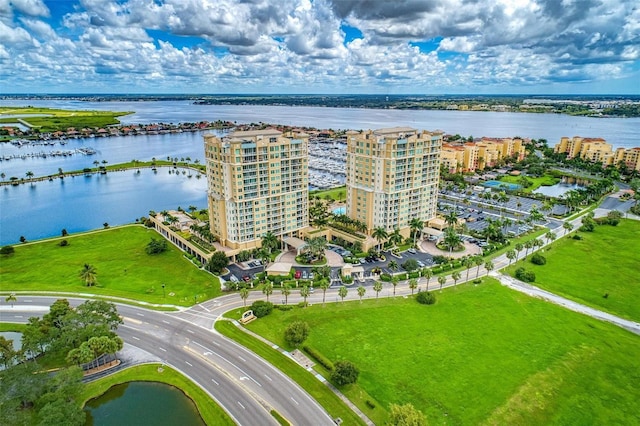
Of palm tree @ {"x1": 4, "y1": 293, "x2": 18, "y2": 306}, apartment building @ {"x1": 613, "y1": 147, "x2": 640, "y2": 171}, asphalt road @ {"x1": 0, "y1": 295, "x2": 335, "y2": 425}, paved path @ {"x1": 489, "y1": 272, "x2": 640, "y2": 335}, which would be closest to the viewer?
asphalt road @ {"x1": 0, "y1": 295, "x2": 335, "y2": 425}

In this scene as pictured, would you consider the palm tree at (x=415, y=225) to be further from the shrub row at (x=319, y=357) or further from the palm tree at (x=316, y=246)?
the shrub row at (x=319, y=357)

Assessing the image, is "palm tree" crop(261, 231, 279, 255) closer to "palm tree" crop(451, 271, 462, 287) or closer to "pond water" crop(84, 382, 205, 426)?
"palm tree" crop(451, 271, 462, 287)

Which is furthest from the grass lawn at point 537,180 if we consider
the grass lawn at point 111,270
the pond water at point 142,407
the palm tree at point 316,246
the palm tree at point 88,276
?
the palm tree at point 88,276

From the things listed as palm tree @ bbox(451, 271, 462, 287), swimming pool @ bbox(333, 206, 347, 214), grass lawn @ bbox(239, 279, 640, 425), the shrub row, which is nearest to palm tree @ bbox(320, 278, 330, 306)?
grass lawn @ bbox(239, 279, 640, 425)

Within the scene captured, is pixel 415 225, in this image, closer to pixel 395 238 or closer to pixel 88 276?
pixel 395 238

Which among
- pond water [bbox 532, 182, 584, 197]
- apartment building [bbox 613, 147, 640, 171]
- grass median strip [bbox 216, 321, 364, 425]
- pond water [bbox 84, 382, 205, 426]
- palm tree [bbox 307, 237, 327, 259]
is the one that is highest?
apartment building [bbox 613, 147, 640, 171]

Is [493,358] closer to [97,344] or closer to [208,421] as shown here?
[208,421]

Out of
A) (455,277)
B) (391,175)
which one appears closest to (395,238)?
(391,175)
